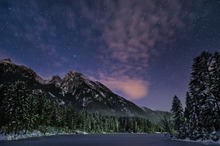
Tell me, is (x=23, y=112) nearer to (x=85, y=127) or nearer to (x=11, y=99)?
(x=11, y=99)

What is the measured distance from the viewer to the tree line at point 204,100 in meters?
53.8

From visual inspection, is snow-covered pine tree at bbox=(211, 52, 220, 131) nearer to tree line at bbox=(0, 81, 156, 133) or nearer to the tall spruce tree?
the tall spruce tree

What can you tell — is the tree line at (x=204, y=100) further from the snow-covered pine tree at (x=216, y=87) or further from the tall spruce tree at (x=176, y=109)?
the tall spruce tree at (x=176, y=109)

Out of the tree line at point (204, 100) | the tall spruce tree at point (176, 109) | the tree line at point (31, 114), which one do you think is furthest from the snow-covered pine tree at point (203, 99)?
the tree line at point (31, 114)

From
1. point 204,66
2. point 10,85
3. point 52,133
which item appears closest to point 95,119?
point 52,133

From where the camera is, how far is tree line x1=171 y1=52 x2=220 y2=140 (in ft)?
177

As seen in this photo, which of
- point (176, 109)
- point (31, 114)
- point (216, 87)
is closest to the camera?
point (216, 87)

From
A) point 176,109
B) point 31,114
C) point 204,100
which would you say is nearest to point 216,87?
point 204,100

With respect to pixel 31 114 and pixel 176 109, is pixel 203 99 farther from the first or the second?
pixel 31 114

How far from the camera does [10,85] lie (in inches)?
3319

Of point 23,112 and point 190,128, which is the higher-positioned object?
point 23,112

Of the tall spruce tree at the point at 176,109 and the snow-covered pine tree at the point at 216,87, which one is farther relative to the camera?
the tall spruce tree at the point at 176,109

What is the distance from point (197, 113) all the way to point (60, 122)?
85194mm

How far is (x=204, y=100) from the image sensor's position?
56375 millimetres
